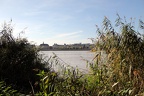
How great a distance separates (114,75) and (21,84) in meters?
5.18

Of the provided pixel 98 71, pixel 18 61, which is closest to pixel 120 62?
pixel 98 71

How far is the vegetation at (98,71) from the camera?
4230 millimetres

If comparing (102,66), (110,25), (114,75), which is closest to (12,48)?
(110,25)

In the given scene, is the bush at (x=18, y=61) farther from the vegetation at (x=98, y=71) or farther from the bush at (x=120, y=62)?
the bush at (x=120, y=62)

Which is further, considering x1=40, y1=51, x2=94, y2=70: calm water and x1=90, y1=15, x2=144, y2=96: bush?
x1=40, y1=51, x2=94, y2=70: calm water

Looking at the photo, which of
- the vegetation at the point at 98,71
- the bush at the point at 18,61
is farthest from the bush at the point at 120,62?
the bush at the point at 18,61

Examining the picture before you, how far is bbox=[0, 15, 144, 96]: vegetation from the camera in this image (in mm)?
4230

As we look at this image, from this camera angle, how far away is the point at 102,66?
5.39 m

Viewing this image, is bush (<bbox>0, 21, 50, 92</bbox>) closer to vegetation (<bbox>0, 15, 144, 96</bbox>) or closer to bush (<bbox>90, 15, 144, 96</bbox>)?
vegetation (<bbox>0, 15, 144, 96</bbox>)

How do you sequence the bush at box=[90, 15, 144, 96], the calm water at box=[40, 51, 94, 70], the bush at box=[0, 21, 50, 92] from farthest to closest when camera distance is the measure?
1. the bush at box=[0, 21, 50, 92]
2. the calm water at box=[40, 51, 94, 70]
3. the bush at box=[90, 15, 144, 96]


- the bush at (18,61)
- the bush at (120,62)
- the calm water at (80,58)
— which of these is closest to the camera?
the bush at (120,62)

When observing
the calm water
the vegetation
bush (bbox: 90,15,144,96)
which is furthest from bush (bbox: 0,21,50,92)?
bush (bbox: 90,15,144,96)

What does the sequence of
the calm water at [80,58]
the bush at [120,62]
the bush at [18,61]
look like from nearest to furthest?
1. the bush at [120,62]
2. the calm water at [80,58]
3. the bush at [18,61]

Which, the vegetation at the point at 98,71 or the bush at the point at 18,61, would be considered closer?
the vegetation at the point at 98,71
